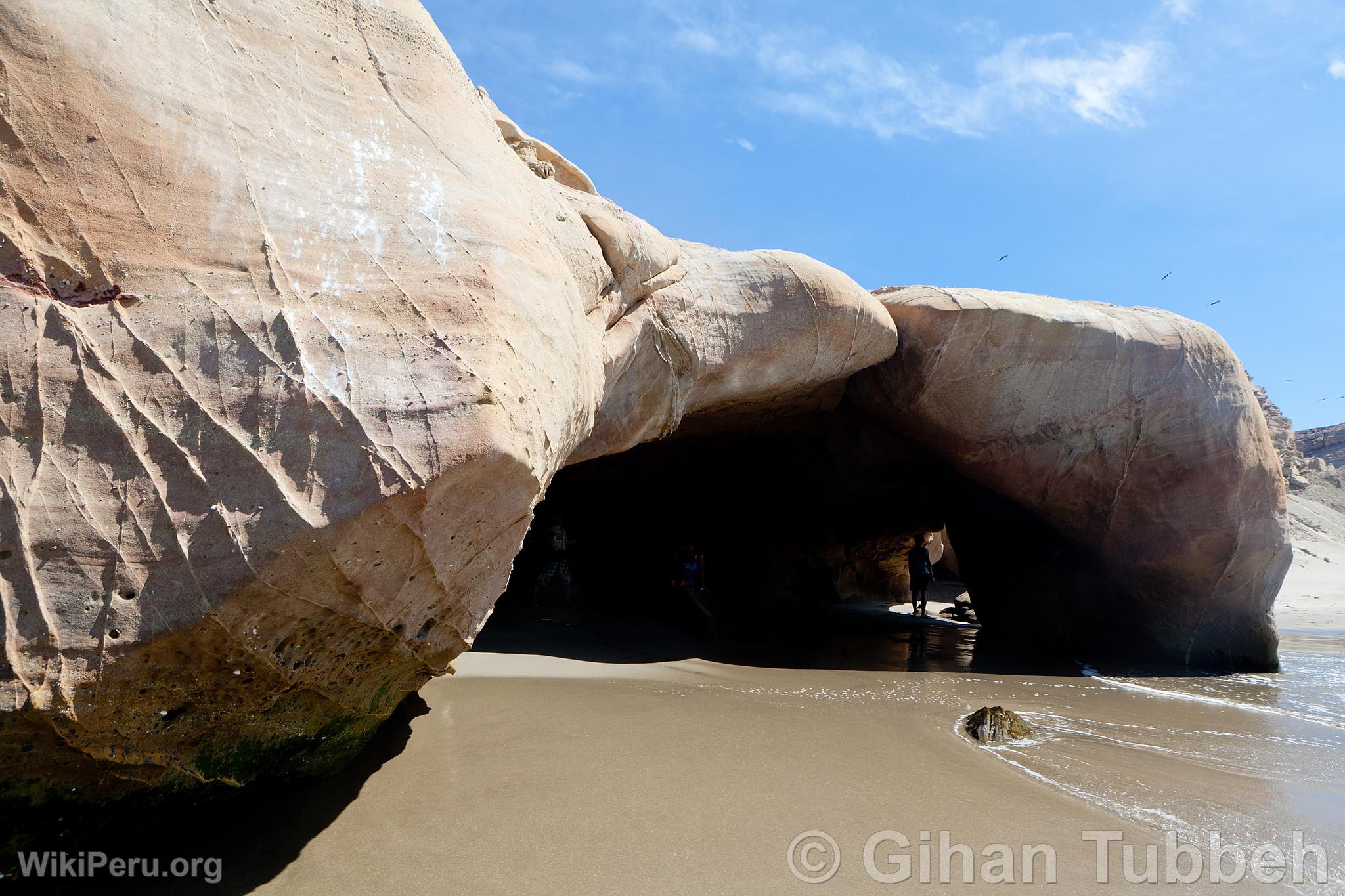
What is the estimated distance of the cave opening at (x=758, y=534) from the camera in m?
6.75

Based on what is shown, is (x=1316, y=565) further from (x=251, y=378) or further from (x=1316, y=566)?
(x=251, y=378)

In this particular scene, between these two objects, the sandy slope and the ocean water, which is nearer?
the ocean water

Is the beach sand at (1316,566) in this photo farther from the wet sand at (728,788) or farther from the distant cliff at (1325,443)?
the wet sand at (728,788)

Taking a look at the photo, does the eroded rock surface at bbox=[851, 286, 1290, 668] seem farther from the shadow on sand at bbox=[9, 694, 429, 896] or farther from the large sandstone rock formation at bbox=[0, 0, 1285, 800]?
the shadow on sand at bbox=[9, 694, 429, 896]

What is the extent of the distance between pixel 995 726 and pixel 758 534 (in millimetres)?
6207

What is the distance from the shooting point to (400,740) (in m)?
2.92

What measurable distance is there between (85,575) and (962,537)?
8197 millimetres

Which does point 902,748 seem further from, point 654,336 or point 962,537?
point 962,537

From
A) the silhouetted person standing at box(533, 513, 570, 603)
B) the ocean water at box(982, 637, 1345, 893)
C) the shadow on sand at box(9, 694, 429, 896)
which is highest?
the silhouetted person standing at box(533, 513, 570, 603)

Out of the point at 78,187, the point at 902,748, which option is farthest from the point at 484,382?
the point at 902,748

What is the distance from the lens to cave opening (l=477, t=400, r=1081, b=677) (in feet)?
22.2

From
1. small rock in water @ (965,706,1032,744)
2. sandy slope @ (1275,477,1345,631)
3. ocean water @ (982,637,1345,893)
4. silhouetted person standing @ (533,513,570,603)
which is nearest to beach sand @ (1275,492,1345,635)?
sandy slope @ (1275,477,1345,631)

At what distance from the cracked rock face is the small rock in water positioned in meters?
2.30

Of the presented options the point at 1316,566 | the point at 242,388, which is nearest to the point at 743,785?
the point at 242,388
